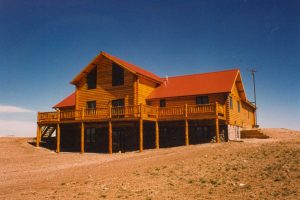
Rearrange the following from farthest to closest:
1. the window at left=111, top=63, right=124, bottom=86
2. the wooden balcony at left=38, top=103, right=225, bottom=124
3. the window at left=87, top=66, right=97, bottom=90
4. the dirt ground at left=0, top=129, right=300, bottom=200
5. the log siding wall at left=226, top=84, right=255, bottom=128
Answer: the window at left=87, top=66, right=97, bottom=90 → the window at left=111, top=63, right=124, bottom=86 → the log siding wall at left=226, top=84, right=255, bottom=128 → the wooden balcony at left=38, top=103, right=225, bottom=124 → the dirt ground at left=0, top=129, right=300, bottom=200

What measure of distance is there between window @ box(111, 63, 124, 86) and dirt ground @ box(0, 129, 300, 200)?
41.2 ft

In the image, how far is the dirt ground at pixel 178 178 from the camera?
36.5 feet

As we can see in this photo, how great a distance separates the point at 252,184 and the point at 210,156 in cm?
602

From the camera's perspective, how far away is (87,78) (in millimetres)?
32844

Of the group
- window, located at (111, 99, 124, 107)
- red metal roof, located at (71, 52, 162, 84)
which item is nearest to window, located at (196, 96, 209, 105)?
red metal roof, located at (71, 52, 162, 84)

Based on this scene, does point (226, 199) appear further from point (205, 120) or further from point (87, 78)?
point (87, 78)

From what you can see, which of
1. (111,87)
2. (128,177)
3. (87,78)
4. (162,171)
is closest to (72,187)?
(128,177)

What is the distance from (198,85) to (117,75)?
8224 millimetres

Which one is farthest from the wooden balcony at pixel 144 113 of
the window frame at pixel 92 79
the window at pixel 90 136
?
the window frame at pixel 92 79

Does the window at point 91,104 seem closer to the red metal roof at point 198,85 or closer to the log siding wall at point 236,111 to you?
the red metal roof at point 198,85

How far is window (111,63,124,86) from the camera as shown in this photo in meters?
30.4

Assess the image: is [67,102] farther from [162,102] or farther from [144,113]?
[144,113]

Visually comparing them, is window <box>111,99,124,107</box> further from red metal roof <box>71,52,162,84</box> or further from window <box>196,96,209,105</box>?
window <box>196,96,209,105</box>

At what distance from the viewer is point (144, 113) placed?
25.9 m
